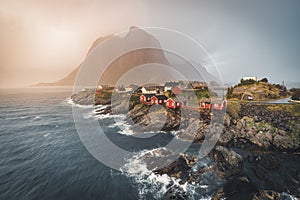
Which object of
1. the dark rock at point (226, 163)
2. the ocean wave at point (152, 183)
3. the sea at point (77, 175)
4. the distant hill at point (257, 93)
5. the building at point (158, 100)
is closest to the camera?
the ocean wave at point (152, 183)

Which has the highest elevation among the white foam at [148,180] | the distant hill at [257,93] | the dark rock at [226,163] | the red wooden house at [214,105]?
the distant hill at [257,93]

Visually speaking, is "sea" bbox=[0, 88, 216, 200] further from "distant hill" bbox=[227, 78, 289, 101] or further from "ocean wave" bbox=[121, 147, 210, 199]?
"distant hill" bbox=[227, 78, 289, 101]

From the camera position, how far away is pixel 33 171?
20.6 meters

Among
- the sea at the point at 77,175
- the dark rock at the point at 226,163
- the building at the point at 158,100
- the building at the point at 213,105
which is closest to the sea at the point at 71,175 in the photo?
the sea at the point at 77,175

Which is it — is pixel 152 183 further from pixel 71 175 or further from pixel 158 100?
pixel 158 100

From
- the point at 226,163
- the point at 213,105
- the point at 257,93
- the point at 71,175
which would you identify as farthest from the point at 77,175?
the point at 257,93

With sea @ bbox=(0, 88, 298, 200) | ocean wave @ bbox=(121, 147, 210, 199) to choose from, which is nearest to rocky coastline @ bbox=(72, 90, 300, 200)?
ocean wave @ bbox=(121, 147, 210, 199)

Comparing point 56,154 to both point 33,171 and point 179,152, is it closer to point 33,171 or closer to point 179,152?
point 33,171

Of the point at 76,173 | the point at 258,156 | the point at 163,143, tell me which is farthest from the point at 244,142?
the point at 76,173

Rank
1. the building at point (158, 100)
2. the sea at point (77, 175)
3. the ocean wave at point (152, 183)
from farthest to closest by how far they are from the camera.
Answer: the building at point (158, 100) < the sea at point (77, 175) < the ocean wave at point (152, 183)

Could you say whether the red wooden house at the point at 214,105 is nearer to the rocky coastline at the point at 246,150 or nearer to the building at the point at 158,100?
the rocky coastline at the point at 246,150

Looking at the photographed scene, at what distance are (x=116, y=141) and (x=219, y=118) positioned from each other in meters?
23.4

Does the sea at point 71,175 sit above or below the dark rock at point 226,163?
below

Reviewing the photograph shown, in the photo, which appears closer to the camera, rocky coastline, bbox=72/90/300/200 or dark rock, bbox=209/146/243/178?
rocky coastline, bbox=72/90/300/200
